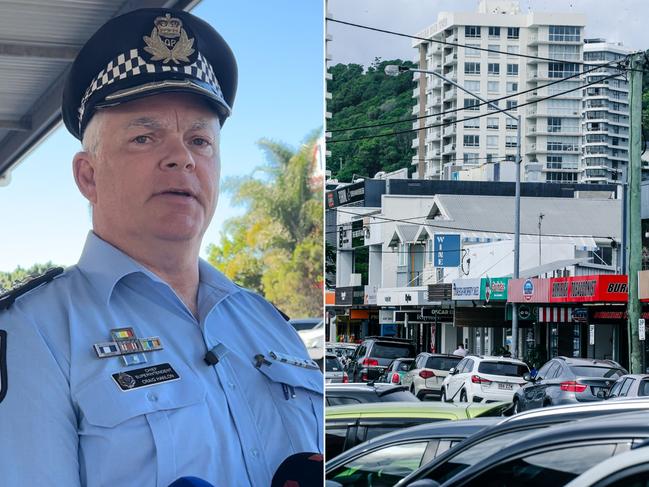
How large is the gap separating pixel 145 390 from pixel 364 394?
745 cm

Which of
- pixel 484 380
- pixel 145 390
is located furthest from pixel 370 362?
pixel 145 390

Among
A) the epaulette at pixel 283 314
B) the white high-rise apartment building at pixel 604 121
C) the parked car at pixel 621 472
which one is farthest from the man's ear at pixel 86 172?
the white high-rise apartment building at pixel 604 121

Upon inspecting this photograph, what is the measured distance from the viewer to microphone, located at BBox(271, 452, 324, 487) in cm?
276

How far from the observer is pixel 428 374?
29938 mm

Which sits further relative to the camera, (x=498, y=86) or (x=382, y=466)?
(x=498, y=86)

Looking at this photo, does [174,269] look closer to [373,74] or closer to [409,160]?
[373,74]

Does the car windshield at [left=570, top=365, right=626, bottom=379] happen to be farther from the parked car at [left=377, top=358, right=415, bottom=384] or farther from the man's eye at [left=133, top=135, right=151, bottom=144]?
the man's eye at [left=133, top=135, right=151, bottom=144]

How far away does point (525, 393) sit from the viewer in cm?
2348

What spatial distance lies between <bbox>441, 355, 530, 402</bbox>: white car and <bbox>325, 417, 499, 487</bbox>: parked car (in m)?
21.7

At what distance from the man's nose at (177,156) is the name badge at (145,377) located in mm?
434

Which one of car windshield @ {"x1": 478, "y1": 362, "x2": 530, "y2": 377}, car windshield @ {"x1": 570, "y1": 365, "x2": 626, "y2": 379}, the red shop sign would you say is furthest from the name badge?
the red shop sign

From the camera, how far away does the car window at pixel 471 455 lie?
184 inches

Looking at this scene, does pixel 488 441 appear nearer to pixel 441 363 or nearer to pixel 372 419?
pixel 372 419

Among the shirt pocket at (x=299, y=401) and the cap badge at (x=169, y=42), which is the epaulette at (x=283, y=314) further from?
the cap badge at (x=169, y=42)
